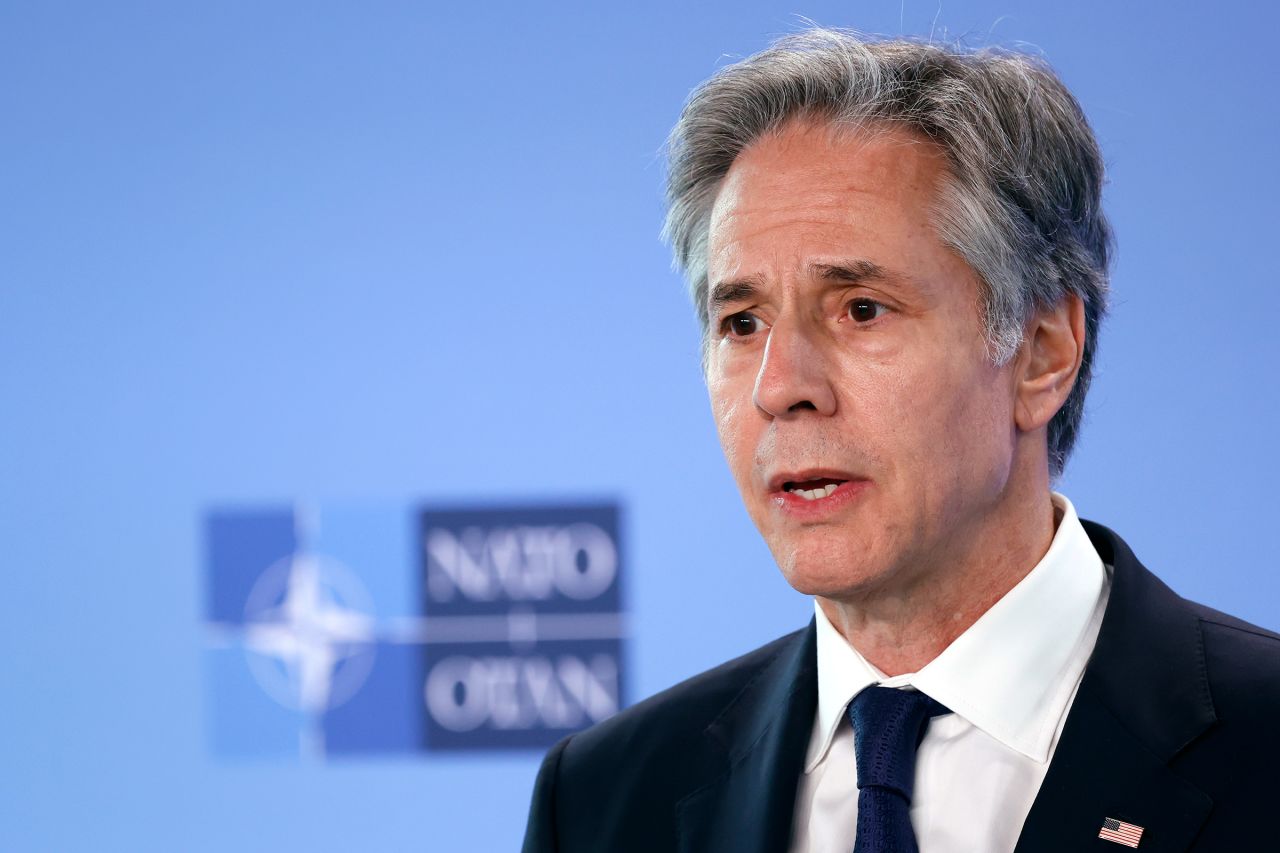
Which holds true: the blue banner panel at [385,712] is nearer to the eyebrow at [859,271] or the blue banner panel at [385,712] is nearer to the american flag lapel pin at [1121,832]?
the eyebrow at [859,271]

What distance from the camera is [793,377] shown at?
1.51 metres

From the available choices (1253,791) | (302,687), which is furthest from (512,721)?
(1253,791)

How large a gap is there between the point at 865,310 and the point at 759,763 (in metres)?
0.51

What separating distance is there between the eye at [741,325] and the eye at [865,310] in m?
0.12

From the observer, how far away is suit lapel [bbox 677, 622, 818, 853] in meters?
1.58

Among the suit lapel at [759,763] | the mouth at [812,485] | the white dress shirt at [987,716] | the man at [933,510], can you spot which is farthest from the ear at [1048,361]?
the suit lapel at [759,763]

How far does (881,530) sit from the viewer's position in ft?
4.93

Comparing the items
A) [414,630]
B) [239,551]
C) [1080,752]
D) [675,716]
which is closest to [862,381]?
[1080,752]

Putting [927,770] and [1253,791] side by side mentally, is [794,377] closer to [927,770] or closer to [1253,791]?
[927,770]

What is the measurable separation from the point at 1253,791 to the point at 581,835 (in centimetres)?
75

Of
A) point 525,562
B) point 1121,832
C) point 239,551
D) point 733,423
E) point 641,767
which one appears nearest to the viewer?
point 1121,832

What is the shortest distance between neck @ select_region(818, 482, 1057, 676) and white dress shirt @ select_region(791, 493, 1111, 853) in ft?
0.08

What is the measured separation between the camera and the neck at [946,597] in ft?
5.18

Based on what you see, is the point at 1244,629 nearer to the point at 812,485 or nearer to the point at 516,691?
the point at 812,485
